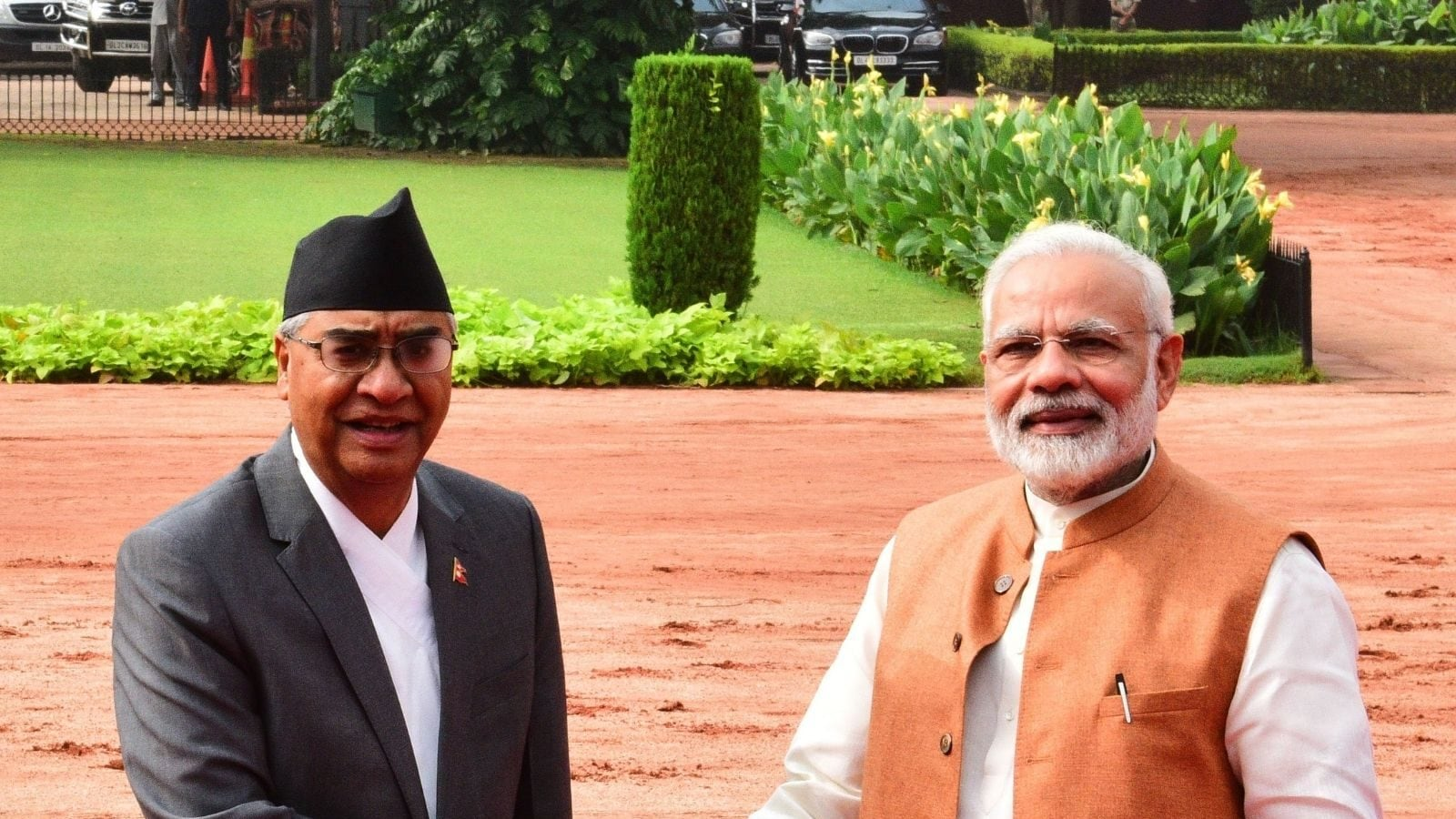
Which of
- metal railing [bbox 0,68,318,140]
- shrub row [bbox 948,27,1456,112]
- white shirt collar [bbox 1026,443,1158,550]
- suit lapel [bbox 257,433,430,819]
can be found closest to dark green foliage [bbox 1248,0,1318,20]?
shrub row [bbox 948,27,1456,112]

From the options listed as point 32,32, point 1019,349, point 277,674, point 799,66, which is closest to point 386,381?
point 277,674

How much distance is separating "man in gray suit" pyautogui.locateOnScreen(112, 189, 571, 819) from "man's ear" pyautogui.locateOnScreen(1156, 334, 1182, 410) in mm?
953

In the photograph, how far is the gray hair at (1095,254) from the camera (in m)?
2.87

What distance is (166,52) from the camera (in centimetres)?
2508

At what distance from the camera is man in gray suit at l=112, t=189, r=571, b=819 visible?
8.29 ft

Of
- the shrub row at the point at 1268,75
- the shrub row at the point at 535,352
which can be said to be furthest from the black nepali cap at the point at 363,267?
the shrub row at the point at 1268,75

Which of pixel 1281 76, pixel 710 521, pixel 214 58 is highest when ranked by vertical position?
pixel 1281 76

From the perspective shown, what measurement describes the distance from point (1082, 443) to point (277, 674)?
3.71 feet

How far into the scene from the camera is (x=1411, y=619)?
702 centimetres

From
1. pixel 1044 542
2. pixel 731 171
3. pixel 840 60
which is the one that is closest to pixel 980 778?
pixel 1044 542

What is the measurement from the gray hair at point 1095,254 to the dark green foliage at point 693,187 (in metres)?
9.32

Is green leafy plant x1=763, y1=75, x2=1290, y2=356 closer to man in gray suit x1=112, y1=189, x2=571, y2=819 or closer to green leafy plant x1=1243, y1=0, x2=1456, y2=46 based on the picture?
man in gray suit x1=112, y1=189, x2=571, y2=819

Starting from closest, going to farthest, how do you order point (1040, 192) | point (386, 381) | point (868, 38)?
point (386, 381), point (1040, 192), point (868, 38)

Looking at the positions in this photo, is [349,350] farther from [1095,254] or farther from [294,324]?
[1095,254]
